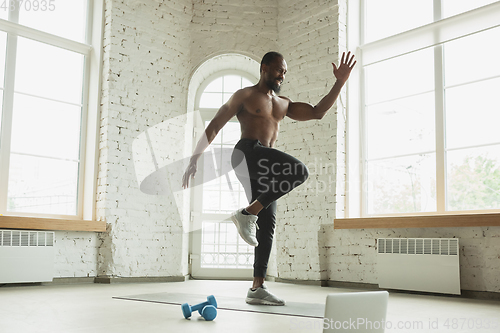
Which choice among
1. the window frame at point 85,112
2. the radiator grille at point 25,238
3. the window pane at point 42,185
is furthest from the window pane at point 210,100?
the radiator grille at point 25,238

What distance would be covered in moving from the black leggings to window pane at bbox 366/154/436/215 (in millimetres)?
2293

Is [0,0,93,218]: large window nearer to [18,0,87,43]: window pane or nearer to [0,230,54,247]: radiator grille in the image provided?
[18,0,87,43]: window pane

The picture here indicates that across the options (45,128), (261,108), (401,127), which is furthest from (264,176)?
(45,128)

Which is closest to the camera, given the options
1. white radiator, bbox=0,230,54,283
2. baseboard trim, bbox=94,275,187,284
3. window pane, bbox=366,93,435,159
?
white radiator, bbox=0,230,54,283

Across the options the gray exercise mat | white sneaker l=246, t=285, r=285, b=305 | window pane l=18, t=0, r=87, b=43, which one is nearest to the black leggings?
white sneaker l=246, t=285, r=285, b=305

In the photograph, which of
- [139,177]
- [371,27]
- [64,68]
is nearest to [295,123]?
[371,27]

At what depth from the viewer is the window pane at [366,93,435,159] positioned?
4879 millimetres

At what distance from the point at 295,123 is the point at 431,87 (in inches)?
60.6

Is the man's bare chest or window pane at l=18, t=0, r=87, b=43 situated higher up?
window pane at l=18, t=0, r=87, b=43

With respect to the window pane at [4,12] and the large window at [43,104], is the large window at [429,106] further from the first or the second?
the window pane at [4,12]

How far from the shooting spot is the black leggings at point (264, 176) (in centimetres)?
281

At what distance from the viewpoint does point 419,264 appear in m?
4.30

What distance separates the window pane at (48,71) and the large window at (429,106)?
3268 mm

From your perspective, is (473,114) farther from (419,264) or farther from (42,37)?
(42,37)
